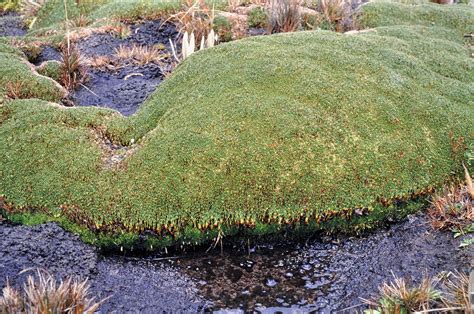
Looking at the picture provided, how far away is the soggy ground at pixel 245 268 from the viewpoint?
399 centimetres

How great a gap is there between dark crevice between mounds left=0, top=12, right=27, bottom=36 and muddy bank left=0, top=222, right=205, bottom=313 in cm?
894

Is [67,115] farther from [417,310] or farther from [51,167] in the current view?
[417,310]

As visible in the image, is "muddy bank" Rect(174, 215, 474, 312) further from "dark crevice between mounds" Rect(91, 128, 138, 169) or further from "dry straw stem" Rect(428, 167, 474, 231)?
"dark crevice between mounds" Rect(91, 128, 138, 169)

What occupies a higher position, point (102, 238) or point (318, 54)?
point (318, 54)

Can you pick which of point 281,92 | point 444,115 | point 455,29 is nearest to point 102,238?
point 281,92

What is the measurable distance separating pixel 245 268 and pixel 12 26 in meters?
10.9

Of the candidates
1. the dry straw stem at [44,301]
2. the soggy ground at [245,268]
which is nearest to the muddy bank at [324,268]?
the soggy ground at [245,268]

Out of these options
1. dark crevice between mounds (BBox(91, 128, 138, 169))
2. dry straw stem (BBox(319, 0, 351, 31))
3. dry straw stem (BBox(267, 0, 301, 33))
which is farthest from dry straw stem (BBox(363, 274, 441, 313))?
dry straw stem (BBox(319, 0, 351, 31))

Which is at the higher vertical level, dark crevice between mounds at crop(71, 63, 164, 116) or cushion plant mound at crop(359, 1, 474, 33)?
cushion plant mound at crop(359, 1, 474, 33)

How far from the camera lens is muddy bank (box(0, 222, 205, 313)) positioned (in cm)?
392

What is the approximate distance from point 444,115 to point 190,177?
124 inches

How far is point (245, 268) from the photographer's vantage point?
437cm

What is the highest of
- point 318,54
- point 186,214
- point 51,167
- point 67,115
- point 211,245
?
point 318,54

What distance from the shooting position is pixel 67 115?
17.6 feet
